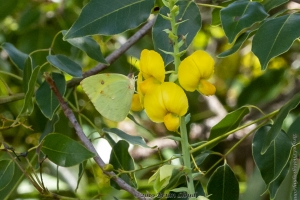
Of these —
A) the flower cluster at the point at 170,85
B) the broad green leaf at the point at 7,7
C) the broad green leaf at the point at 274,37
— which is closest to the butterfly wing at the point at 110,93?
the flower cluster at the point at 170,85

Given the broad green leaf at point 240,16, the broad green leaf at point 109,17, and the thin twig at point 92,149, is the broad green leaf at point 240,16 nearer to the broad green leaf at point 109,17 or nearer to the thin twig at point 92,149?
the broad green leaf at point 109,17

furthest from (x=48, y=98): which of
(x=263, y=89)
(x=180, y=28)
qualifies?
(x=263, y=89)

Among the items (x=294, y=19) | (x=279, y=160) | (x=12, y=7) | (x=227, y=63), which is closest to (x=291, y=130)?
(x=279, y=160)

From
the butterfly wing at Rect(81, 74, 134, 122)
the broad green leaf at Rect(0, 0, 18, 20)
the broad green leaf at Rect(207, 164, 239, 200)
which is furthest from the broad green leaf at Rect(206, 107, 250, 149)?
the broad green leaf at Rect(0, 0, 18, 20)

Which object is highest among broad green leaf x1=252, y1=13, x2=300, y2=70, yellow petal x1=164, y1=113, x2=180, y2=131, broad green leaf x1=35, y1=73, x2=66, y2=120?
broad green leaf x1=35, y1=73, x2=66, y2=120

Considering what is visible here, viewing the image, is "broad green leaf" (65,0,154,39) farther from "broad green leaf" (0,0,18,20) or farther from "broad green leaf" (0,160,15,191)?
"broad green leaf" (0,0,18,20)

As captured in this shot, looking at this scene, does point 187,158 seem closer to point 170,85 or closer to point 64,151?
point 170,85
